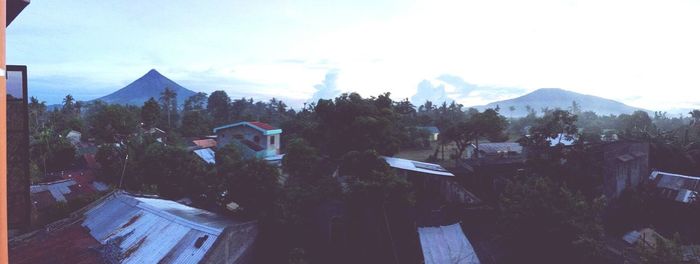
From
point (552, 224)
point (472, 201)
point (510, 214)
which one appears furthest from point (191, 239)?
point (472, 201)

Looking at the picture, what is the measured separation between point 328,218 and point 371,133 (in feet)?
18.1

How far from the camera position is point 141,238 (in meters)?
11.0

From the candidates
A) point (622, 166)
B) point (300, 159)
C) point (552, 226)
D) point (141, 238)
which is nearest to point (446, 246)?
point (552, 226)

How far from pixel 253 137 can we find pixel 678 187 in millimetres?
27413

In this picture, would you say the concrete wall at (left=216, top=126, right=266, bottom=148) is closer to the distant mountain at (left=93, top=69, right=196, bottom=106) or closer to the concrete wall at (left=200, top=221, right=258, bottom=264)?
the concrete wall at (left=200, top=221, right=258, bottom=264)

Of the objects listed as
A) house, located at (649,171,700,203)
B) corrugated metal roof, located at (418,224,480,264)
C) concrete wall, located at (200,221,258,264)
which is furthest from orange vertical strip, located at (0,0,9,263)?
house, located at (649,171,700,203)

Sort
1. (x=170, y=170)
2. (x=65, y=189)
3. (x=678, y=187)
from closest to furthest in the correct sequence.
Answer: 1. (x=678, y=187)
2. (x=170, y=170)
3. (x=65, y=189)

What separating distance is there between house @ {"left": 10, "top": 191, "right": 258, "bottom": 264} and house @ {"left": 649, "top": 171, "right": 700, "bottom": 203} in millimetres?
17685

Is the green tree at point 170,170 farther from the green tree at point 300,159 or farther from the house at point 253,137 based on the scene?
the house at point 253,137

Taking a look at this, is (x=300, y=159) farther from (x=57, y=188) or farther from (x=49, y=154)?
(x=49, y=154)

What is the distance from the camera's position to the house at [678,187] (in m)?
17.1

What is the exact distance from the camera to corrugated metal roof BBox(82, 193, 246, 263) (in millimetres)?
9906

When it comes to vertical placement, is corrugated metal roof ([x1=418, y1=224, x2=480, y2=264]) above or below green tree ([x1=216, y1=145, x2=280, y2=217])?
below

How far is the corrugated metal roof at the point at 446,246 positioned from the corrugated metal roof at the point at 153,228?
573 centimetres
